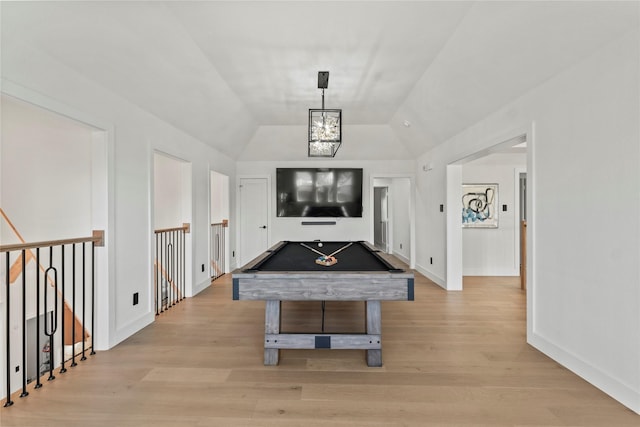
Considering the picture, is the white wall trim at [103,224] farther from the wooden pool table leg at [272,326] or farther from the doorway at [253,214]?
the doorway at [253,214]

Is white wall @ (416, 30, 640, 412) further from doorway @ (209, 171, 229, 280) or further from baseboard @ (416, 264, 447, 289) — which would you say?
doorway @ (209, 171, 229, 280)

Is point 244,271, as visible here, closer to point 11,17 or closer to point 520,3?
point 11,17

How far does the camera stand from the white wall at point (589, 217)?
1.78 meters

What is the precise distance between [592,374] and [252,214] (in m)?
5.39

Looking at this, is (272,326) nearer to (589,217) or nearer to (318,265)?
(318,265)

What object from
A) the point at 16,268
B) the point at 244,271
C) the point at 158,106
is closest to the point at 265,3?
the point at 158,106

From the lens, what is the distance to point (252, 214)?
6086mm

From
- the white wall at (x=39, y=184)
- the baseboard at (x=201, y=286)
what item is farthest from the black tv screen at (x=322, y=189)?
the white wall at (x=39, y=184)

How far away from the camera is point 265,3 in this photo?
212 cm

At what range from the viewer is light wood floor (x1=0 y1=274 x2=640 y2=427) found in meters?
1.70

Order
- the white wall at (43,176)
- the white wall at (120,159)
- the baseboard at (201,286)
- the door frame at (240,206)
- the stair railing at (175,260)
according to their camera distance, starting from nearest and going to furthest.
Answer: the white wall at (120,159), the white wall at (43,176), the stair railing at (175,260), the baseboard at (201,286), the door frame at (240,206)

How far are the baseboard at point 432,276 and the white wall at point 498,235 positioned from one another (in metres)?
0.83

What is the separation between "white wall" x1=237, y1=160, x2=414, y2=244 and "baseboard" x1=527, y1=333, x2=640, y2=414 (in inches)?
145

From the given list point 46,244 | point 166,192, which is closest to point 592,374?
point 46,244
